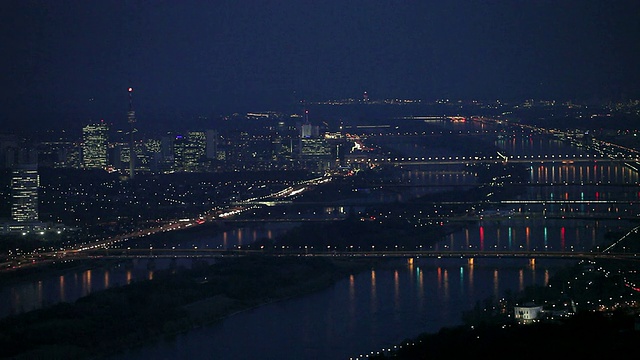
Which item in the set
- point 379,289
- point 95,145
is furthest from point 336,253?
point 95,145

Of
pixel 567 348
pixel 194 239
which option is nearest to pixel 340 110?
pixel 194 239

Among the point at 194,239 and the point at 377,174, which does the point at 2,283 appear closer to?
the point at 194,239

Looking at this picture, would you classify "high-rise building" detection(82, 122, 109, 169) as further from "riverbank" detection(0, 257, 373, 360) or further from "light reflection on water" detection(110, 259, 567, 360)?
"light reflection on water" detection(110, 259, 567, 360)

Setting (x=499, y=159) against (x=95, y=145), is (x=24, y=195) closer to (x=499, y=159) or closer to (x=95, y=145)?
(x=95, y=145)

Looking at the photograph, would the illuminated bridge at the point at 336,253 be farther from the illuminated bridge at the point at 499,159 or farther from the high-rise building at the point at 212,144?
the high-rise building at the point at 212,144

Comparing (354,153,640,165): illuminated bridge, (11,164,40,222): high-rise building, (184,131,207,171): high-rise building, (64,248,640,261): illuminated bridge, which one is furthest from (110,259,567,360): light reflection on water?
(184,131,207,171): high-rise building

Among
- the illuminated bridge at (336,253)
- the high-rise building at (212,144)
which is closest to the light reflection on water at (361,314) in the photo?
the illuminated bridge at (336,253)
